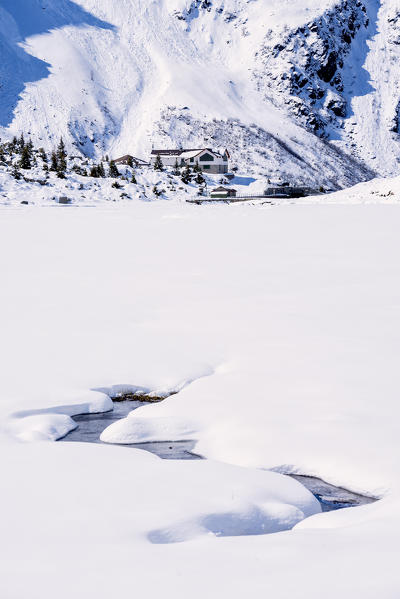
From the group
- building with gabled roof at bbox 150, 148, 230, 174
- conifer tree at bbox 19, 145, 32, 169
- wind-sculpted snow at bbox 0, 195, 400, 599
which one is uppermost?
building with gabled roof at bbox 150, 148, 230, 174

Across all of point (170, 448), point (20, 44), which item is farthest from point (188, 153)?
point (170, 448)

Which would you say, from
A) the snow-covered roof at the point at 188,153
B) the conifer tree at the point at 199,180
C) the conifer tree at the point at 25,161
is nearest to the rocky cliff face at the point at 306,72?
the snow-covered roof at the point at 188,153

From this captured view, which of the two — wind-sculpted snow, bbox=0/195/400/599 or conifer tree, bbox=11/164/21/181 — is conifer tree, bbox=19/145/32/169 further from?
wind-sculpted snow, bbox=0/195/400/599

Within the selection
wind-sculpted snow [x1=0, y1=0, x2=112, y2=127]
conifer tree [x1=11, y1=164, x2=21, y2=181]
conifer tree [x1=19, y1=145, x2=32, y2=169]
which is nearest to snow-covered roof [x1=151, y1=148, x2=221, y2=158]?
wind-sculpted snow [x1=0, y1=0, x2=112, y2=127]

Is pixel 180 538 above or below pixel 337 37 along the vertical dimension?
below

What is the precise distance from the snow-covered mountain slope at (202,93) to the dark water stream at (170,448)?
13037 centimetres

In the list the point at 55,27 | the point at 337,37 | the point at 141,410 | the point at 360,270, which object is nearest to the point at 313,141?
the point at 337,37

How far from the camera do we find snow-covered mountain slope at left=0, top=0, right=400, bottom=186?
156 metres

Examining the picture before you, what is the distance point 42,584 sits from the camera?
4.48 m

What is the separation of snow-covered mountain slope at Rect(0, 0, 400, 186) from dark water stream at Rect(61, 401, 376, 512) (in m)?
130

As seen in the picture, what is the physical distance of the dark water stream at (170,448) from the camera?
6824mm

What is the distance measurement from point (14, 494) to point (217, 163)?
400 ft

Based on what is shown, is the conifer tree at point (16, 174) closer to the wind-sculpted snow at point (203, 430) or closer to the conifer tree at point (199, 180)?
the conifer tree at point (199, 180)

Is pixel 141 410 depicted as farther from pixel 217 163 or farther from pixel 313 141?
pixel 313 141
